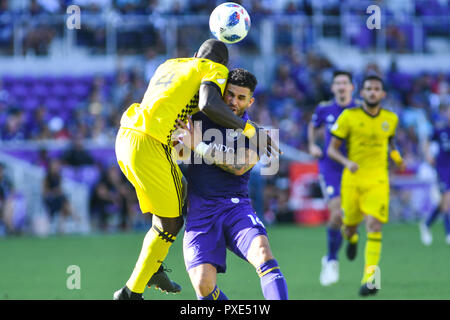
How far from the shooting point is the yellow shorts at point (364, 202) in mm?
8680

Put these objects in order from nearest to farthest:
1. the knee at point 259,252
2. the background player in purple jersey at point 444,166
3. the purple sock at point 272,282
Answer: the purple sock at point 272,282 → the knee at point 259,252 → the background player in purple jersey at point 444,166

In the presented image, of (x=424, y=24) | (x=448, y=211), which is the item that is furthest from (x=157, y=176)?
(x=424, y=24)

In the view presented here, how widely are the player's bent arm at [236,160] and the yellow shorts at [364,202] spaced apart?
3214 millimetres

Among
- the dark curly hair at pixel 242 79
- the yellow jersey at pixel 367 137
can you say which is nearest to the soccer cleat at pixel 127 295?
the dark curly hair at pixel 242 79

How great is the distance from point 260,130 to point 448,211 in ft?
28.3

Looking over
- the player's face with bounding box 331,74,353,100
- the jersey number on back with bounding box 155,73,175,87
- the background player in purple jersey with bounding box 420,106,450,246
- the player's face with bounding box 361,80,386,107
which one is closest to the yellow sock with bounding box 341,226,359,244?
the player's face with bounding box 361,80,386,107

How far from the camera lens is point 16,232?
55.6ft

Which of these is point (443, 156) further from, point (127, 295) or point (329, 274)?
point (127, 295)

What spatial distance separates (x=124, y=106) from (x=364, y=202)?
36.5 feet

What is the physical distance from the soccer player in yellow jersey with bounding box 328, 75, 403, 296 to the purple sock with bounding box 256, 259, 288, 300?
3538 mm

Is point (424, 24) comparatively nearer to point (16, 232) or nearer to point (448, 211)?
point (448, 211)

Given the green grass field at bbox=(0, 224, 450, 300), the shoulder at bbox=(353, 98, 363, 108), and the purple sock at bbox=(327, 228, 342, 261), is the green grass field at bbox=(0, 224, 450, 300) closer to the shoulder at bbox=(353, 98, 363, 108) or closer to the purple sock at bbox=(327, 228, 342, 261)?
the purple sock at bbox=(327, 228, 342, 261)

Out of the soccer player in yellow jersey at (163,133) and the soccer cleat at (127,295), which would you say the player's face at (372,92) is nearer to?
the soccer player in yellow jersey at (163,133)

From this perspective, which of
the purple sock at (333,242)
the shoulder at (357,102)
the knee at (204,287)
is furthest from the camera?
the shoulder at (357,102)
